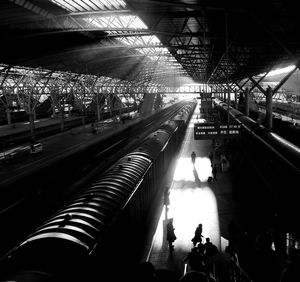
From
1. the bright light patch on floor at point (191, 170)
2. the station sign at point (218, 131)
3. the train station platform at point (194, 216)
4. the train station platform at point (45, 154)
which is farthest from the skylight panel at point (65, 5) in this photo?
the bright light patch on floor at point (191, 170)

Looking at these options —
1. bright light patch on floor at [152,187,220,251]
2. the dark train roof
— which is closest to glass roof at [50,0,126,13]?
the dark train roof

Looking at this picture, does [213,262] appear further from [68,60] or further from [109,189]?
[68,60]

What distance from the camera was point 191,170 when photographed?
23.2 metres

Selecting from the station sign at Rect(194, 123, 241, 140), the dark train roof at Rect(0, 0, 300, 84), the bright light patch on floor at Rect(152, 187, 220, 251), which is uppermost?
the dark train roof at Rect(0, 0, 300, 84)

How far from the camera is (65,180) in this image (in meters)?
21.0

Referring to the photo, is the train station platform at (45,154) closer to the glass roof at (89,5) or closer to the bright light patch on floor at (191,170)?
the bright light patch on floor at (191,170)

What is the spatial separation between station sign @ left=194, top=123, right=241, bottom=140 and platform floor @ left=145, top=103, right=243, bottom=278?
136 inches

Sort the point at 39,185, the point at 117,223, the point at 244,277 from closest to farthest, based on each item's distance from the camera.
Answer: the point at 244,277 → the point at 117,223 → the point at 39,185

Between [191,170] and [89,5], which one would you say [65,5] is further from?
[191,170]

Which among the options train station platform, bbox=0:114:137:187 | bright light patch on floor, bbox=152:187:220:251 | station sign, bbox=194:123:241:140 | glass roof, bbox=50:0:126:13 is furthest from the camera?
train station platform, bbox=0:114:137:187

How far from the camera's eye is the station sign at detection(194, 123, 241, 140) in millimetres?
16828

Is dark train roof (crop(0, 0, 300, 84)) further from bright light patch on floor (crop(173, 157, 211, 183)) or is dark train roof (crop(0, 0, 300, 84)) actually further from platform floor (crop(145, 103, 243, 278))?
bright light patch on floor (crop(173, 157, 211, 183))

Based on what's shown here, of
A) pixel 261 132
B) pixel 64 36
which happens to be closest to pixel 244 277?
pixel 261 132

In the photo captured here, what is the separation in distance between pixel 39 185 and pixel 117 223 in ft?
41.8
